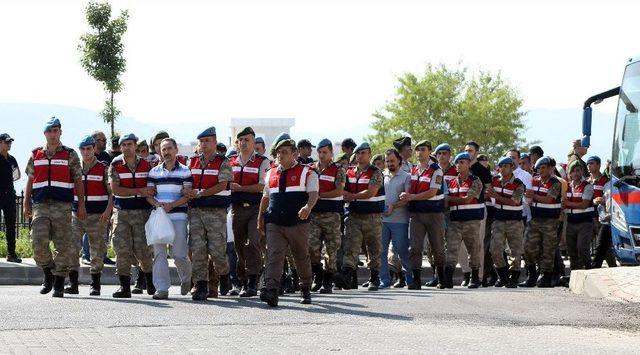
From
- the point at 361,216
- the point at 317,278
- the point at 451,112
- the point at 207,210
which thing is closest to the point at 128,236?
the point at 207,210

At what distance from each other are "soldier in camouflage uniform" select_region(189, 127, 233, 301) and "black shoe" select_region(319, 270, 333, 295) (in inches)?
89.9

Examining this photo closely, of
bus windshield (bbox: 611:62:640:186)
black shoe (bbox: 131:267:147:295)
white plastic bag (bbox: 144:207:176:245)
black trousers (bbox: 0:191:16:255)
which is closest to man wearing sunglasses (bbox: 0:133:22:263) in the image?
black trousers (bbox: 0:191:16:255)

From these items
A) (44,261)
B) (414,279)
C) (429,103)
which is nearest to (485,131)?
(429,103)

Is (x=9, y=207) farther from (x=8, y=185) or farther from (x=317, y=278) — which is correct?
(x=317, y=278)

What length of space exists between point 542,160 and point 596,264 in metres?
2.11

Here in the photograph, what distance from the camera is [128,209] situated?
57.4ft

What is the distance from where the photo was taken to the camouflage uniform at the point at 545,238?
2255 cm

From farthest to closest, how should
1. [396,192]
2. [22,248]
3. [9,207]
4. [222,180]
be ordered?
[22,248] → [9,207] → [396,192] → [222,180]

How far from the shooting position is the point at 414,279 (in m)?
21.1

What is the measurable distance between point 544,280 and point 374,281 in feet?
11.3

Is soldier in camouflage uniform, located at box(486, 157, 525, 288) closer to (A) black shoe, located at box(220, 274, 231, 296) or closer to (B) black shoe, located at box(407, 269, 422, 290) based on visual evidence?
(B) black shoe, located at box(407, 269, 422, 290)

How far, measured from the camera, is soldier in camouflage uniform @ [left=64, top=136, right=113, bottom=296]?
18.1m

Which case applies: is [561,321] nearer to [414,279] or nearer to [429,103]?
[414,279]

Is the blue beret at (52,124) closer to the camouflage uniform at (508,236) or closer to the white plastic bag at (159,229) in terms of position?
the white plastic bag at (159,229)
